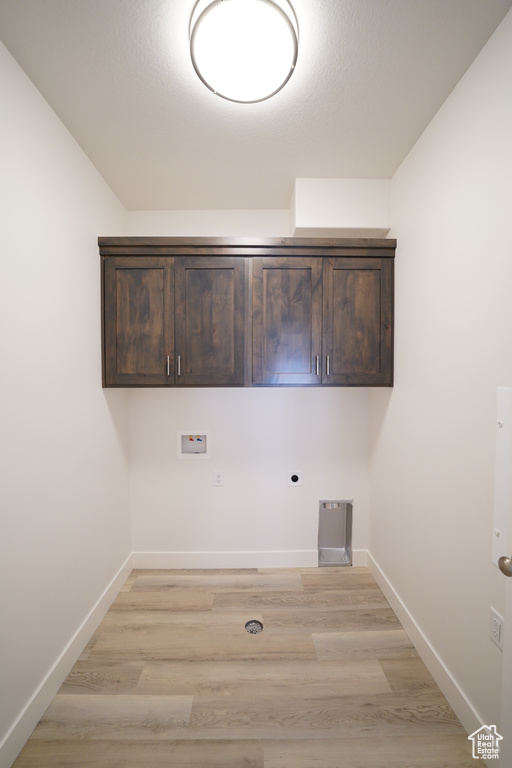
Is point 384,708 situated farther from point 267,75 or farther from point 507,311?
point 267,75

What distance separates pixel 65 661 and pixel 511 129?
2.99 meters

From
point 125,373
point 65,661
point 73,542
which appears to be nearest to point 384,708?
point 65,661

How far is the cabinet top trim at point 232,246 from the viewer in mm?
2047

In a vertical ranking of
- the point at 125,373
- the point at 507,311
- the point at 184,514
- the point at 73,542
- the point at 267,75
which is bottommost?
the point at 184,514

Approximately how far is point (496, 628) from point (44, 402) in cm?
210

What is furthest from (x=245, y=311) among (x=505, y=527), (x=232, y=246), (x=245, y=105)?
(x=505, y=527)

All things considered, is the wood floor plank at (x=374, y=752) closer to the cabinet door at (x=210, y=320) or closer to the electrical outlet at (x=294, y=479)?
the electrical outlet at (x=294, y=479)

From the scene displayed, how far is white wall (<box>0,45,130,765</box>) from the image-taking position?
1269 millimetres

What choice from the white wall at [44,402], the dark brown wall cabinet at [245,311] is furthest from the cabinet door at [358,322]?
the white wall at [44,402]

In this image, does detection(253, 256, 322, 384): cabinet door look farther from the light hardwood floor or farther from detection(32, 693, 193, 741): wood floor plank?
detection(32, 693, 193, 741): wood floor plank

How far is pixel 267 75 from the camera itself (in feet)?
4.00

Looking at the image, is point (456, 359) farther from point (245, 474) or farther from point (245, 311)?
point (245, 474)

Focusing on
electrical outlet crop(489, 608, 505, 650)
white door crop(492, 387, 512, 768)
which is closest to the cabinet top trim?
white door crop(492, 387, 512, 768)
